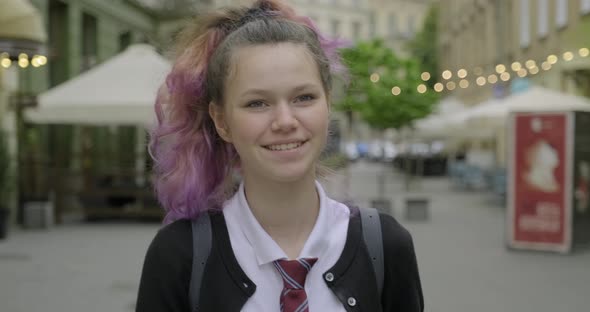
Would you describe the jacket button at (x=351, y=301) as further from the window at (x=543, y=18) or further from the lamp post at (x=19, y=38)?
the window at (x=543, y=18)

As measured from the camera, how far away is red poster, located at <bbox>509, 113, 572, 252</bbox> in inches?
418

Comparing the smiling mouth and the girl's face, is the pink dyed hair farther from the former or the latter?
the smiling mouth

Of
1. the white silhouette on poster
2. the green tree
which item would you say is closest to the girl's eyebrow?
the white silhouette on poster

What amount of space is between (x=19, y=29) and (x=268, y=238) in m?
8.89

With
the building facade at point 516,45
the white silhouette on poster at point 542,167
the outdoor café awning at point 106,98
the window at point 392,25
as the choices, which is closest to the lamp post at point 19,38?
the outdoor café awning at point 106,98

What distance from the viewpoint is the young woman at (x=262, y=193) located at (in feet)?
5.99

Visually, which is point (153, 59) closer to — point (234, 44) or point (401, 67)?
point (234, 44)

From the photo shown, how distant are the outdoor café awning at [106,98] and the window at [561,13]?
45.0 feet

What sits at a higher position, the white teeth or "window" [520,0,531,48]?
"window" [520,0,531,48]

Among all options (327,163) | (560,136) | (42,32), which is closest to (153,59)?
(42,32)

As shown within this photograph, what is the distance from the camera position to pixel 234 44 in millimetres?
1885

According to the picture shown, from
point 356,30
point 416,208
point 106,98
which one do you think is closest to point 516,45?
point 416,208

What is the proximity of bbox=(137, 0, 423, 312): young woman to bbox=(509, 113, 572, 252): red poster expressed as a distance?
925 centimetres

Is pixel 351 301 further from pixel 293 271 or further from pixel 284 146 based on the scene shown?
pixel 284 146
